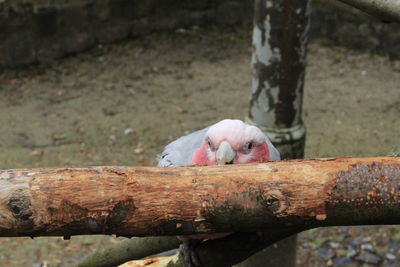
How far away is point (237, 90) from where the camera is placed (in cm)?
570

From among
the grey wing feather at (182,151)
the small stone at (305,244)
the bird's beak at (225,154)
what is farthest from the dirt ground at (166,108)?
the bird's beak at (225,154)

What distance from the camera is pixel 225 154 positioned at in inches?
78.2

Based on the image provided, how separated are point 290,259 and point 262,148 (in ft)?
3.77

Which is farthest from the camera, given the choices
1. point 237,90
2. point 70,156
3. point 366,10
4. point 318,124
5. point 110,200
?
point 237,90

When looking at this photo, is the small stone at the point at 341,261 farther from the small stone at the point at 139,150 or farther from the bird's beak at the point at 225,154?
the small stone at the point at 139,150

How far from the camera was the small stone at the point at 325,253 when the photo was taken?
11.7ft

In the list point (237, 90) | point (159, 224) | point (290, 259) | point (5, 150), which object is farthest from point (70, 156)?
point (159, 224)

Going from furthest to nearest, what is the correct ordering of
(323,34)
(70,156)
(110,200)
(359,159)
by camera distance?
(323,34)
(70,156)
(359,159)
(110,200)

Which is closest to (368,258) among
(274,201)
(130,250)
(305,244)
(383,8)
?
(305,244)

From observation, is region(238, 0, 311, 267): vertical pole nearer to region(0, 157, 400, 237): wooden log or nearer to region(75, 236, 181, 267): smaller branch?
region(75, 236, 181, 267): smaller branch

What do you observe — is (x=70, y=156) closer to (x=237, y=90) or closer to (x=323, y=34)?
(x=237, y=90)

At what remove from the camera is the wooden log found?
3.82ft

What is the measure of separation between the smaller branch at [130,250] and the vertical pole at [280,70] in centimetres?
93

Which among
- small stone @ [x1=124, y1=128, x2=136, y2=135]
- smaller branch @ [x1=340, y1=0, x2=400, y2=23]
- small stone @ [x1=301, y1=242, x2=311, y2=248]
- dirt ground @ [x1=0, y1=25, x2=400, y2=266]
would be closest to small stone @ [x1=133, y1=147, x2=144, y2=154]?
dirt ground @ [x1=0, y1=25, x2=400, y2=266]
